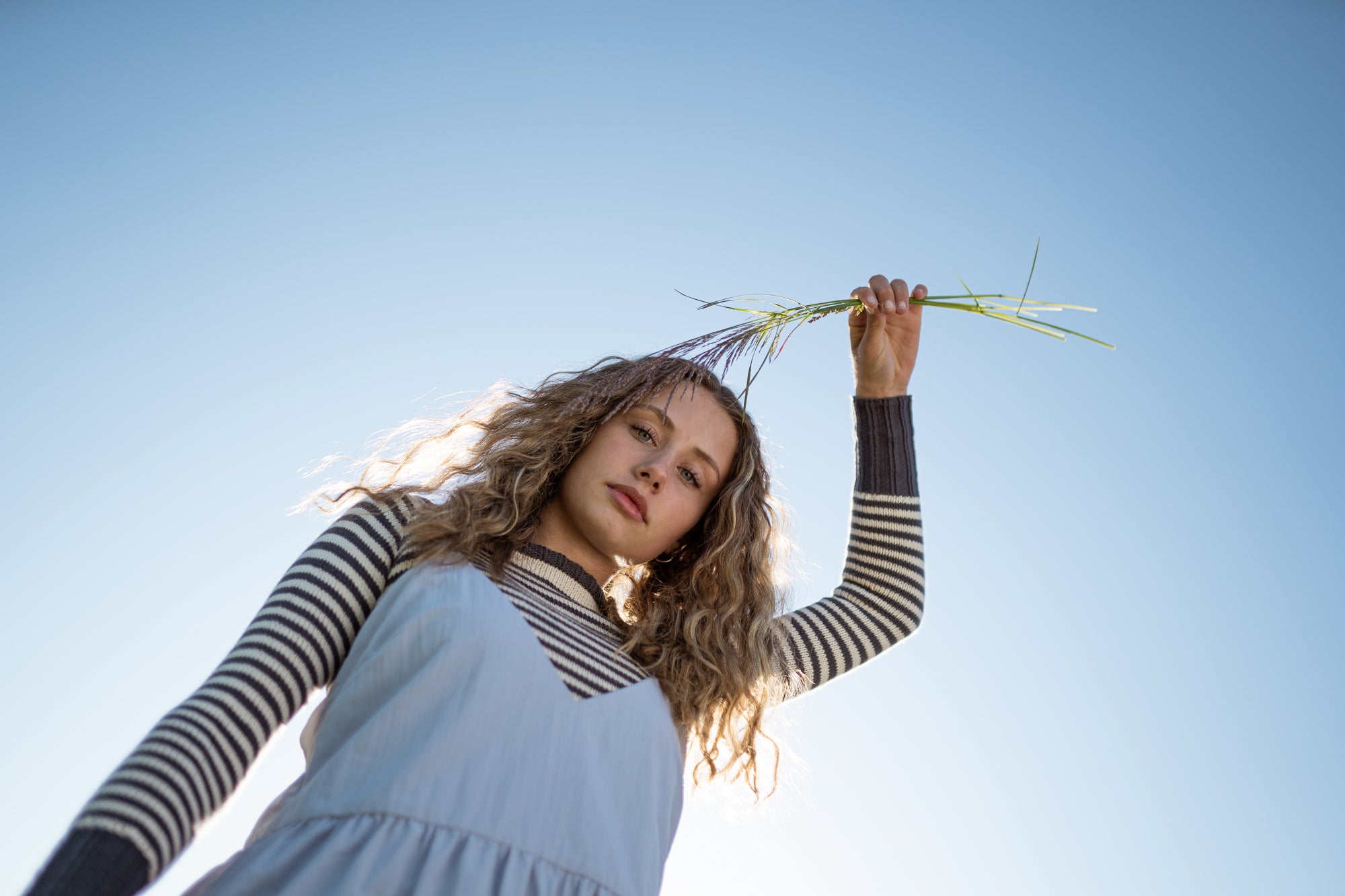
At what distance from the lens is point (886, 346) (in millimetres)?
2391

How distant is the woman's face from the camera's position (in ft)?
6.93

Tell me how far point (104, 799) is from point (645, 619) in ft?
4.04

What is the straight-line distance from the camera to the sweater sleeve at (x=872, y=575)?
228cm

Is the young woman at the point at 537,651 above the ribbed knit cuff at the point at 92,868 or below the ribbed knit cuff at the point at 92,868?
above

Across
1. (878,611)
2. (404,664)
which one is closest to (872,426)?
(878,611)

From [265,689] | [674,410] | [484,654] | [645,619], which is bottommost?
[265,689]

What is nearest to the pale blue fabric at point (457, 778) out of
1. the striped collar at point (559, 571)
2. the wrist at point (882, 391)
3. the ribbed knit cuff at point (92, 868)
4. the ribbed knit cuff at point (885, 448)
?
the ribbed knit cuff at point (92, 868)

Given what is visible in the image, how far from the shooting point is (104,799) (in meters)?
1.33

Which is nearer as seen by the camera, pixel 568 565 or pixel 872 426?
pixel 568 565

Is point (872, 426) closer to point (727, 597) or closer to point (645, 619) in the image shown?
point (727, 597)

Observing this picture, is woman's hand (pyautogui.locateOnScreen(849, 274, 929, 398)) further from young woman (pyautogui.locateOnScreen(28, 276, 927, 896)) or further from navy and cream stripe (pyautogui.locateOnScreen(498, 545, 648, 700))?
navy and cream stripe (pyautogui.locateOnScreen(498, 545, 648, 700))

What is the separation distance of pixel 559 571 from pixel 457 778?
645 mm

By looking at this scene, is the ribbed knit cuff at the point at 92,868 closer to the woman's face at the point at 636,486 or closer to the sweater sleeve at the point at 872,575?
the woman's face at the point at 636,486

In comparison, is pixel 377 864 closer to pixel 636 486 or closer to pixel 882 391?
pixel 636 486
